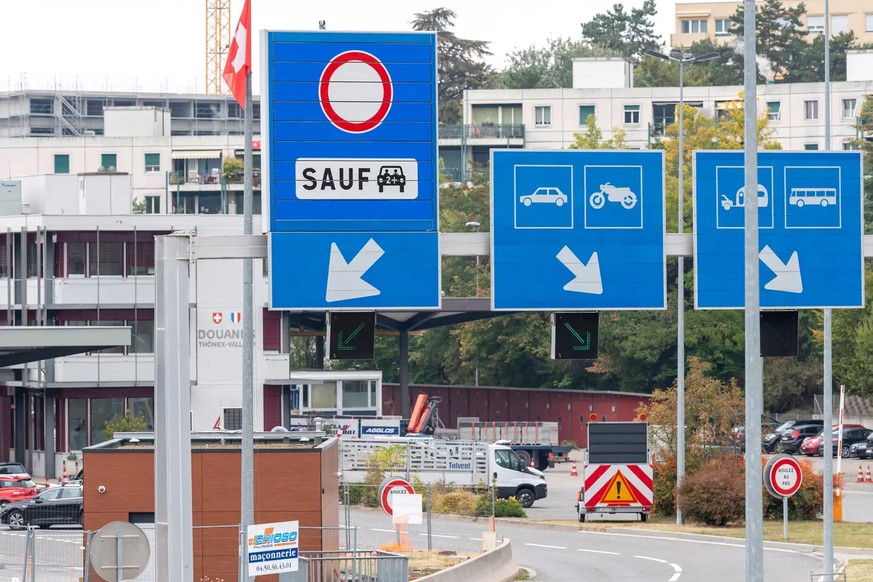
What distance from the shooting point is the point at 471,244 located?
1864 cm

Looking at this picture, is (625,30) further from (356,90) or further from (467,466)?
(356,90)

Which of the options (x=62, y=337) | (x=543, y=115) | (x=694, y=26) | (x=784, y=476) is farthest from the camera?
(x=694, y=26)

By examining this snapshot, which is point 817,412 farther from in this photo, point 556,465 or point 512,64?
point 512,64

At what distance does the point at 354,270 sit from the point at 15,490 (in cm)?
3186

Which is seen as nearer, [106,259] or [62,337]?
[62,337]

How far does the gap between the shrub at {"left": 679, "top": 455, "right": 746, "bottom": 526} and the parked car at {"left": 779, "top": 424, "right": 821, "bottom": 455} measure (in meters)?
26.0

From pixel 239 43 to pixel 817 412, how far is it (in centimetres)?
5776

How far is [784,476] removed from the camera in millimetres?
33406

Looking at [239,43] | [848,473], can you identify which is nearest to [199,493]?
[239,43]

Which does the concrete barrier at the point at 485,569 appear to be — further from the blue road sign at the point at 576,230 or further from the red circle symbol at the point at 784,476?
the blue road sign at the point at 576,230

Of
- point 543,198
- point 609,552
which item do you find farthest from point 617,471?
point 543,198

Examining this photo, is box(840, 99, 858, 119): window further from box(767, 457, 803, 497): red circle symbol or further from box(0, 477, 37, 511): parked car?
box(767, 457, 803, 497): red circle symbol

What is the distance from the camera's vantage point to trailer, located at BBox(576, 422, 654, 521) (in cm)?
3972

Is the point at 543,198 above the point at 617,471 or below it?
above
